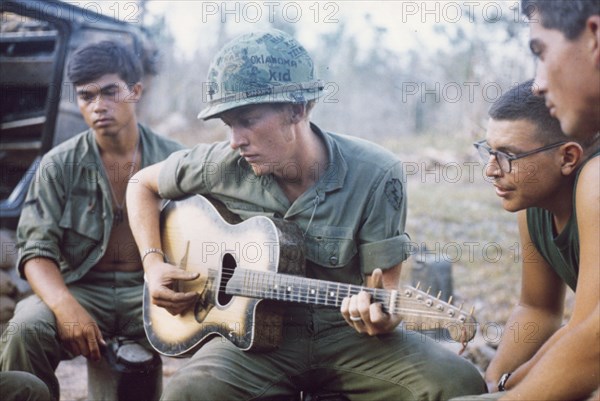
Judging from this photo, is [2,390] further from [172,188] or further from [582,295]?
[582,295]

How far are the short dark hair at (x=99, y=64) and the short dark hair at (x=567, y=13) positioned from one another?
301 centimetres

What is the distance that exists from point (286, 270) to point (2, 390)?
1.30m

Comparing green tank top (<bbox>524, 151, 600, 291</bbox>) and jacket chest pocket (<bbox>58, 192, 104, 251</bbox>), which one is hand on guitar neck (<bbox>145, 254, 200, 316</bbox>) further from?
green tank top (<bbox>524, 151, 600, 291</bbox>)

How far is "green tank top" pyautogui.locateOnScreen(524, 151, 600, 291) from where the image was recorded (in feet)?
9.18

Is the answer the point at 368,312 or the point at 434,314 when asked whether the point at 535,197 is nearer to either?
the point at 434,314

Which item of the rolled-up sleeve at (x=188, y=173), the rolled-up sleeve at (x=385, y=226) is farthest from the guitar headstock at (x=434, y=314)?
the rolled-up sleeve at (x=188, y=173)

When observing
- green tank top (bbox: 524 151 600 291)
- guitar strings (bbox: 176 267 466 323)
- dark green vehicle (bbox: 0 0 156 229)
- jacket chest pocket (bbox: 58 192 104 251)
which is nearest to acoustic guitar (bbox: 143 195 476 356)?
guitar strings (bbox: 176 267 466 323)

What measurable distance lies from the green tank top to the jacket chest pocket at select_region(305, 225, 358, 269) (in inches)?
30.8

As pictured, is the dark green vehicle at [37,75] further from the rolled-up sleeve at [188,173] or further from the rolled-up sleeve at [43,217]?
the rolled-up sleeve at [188,173]

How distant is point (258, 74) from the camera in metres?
3.31

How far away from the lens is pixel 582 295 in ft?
7.73

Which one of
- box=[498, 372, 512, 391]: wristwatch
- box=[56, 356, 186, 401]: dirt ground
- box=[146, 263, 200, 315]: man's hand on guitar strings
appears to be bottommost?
box=[56, 356, 186, 401]: dirt ground

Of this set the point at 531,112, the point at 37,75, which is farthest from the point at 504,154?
the point at 37,75

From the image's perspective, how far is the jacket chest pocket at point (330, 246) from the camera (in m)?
3.33
